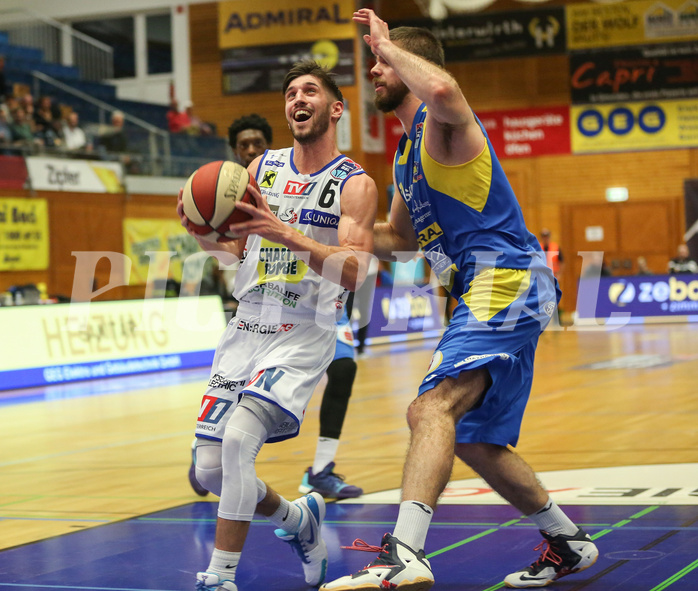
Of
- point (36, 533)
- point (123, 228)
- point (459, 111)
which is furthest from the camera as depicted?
point (123, 228)

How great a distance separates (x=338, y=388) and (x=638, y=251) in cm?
2094

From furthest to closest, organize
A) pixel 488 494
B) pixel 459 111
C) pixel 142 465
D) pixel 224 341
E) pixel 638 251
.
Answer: pixel 638 251 → pixel 142 465 → pixel 488 494 → pixel 224 341 → pixel 459 111

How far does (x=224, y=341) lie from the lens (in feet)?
12.8

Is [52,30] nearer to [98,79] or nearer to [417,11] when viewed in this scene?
[98,79]

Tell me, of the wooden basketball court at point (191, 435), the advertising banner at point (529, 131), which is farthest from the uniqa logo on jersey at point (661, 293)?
the wooden basketball court at point (191, 435)

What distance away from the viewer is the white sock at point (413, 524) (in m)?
3.10

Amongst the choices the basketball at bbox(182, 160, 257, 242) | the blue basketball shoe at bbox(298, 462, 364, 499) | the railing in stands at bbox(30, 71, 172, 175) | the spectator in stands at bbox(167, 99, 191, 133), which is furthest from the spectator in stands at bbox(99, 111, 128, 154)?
the basketball at bbox(182, 160, 257, 242)

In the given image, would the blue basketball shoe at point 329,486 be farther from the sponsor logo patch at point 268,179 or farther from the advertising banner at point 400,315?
the advertising banner at point 400,315

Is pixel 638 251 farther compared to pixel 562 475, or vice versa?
pixel 638 251

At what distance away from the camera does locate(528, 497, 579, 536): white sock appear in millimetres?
3680

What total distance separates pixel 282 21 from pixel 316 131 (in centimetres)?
2017

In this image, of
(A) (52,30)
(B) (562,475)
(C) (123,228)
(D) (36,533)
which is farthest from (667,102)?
(D) (36,533)

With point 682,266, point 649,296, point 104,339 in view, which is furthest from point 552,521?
point 682,266

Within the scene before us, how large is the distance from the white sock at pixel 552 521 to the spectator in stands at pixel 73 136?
16.4 meters
